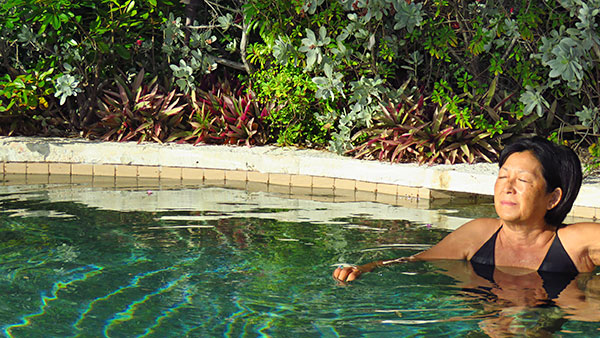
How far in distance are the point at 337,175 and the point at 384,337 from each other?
504cm

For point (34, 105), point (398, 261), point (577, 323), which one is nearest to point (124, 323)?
point (398, 261)

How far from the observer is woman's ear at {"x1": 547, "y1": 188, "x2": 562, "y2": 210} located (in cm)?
485

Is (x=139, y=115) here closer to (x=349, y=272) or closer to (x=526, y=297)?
(x=349, y=272)

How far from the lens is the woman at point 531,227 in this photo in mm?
4801

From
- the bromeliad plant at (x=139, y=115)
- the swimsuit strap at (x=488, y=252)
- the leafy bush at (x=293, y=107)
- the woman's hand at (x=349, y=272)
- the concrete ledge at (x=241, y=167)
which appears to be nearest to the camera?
the woman's hand at (x=349, y=272)

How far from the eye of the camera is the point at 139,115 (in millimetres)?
11289

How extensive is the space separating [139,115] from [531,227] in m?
7.23

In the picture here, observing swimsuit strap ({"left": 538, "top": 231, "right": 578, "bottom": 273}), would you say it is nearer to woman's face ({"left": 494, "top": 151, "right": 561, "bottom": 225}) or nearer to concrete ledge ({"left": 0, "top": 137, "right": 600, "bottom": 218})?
woman's face ({"left": 494, "top": 151, "right": 561, "bottom": 225})

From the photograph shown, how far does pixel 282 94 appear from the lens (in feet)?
34.6

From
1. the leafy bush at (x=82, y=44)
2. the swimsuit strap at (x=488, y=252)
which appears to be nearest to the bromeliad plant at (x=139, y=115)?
the leafy bush at (x=82, y=44)

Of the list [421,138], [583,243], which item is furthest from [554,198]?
[421,138]

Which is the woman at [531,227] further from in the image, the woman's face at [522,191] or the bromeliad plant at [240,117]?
the bromeliad plant at [240,117]

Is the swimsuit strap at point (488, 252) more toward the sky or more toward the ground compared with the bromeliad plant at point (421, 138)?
more toward the ground

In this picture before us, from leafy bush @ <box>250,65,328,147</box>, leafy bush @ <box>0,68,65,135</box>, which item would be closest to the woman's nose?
leafy bush @ <box>250,65,328,147</box>
